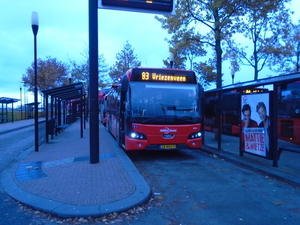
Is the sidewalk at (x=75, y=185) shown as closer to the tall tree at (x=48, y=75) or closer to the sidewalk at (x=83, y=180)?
the sidewalk at (x=83, y=180)

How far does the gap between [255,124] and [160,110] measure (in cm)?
307

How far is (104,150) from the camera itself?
1054 centimetres

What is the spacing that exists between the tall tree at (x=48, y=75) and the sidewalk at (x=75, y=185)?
1305 inches

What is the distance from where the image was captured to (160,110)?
347 inches

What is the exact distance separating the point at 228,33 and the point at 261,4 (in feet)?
7.01

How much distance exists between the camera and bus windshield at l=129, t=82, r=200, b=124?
28.7 ft

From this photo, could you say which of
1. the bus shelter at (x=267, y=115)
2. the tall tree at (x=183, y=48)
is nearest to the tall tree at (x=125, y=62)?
the tall tree at (x=183, y=48)

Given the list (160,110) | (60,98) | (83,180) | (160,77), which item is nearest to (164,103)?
(160,110)

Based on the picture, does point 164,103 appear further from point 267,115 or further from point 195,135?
point 267,115

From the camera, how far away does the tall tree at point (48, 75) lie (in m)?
39.8

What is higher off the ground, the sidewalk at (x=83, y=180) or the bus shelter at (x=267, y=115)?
the bus shelter at (x=267, y=115)

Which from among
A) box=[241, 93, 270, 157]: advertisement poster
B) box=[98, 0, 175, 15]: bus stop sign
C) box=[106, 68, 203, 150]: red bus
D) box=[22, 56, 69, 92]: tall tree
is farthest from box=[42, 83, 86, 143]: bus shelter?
box=[22, 56, 69, 92]: tall tree

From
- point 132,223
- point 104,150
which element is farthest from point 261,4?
point 132,223

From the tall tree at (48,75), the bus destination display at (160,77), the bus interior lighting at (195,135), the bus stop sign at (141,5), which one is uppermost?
the tall tree at (48,75)
